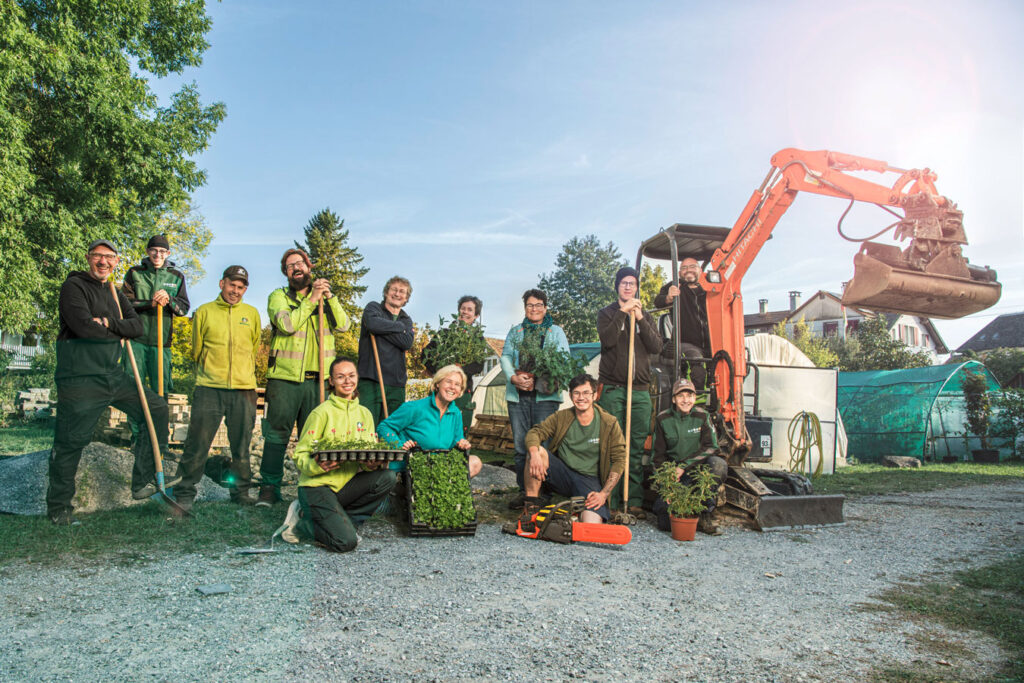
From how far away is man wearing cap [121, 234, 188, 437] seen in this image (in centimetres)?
559

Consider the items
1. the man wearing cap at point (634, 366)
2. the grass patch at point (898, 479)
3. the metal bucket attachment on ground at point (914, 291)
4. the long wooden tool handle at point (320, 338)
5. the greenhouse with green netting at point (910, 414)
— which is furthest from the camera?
the greenhouse with green netting at point (910, 414)

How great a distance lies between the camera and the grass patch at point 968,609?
112 inches

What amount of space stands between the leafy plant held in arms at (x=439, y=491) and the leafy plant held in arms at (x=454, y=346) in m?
1.46

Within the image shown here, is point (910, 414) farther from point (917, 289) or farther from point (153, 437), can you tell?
point (153, 437)

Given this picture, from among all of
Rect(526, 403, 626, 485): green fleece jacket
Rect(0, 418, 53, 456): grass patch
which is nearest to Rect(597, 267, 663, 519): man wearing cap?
Rect(526, 403, 626, 485): green fleece jacket

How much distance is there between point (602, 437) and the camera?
5.70 meters

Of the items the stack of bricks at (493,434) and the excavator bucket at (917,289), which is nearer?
the excavator bucket at (917,289)

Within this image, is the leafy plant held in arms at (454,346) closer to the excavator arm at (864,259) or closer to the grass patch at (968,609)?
the excavator arm at (864,259)

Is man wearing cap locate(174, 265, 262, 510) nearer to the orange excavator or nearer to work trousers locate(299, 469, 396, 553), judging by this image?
work trousers locate(299, 469, 396, 553)

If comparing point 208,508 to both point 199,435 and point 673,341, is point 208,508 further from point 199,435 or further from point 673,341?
point 673,341

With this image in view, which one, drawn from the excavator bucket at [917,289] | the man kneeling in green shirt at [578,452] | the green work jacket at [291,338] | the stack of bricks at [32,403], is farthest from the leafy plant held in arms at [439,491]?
the stack of bricks at [32,403]

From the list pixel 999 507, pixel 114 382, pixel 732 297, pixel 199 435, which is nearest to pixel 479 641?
pixel 199 435

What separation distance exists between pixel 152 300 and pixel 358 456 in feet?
8.34

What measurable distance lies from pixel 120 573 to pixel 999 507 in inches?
A: 354
